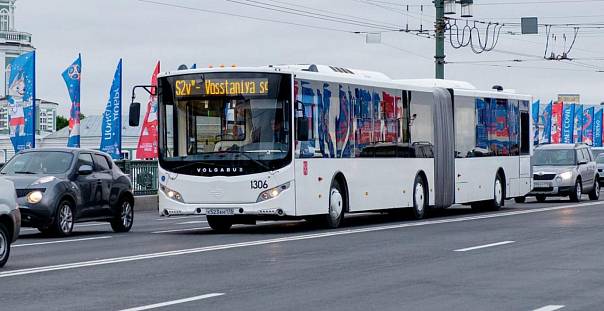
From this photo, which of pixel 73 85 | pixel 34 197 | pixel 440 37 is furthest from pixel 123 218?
pixel 440 37

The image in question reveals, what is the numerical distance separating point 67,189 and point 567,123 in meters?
57.5

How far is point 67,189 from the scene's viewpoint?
2309 centimetres

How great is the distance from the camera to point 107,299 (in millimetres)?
12469

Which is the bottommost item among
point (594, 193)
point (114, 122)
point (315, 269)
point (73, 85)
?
Result: point (594, 193)

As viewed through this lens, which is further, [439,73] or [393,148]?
[439,73]

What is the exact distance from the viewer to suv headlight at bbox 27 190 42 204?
22.5 meters

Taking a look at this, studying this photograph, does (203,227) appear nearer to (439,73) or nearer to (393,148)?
(393,148)

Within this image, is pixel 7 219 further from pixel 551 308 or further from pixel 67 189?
pixel 551 308

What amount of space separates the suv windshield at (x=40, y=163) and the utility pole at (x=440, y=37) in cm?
2025

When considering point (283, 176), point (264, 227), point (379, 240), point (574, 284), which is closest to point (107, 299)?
point (574, 284)

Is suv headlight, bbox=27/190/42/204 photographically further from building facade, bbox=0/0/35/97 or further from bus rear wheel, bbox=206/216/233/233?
building facade, bbox=0/0/35/97

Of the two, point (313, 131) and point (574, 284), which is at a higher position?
point (313, 131)

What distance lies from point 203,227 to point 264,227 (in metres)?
1.27

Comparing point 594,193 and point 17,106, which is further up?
point 17,106
